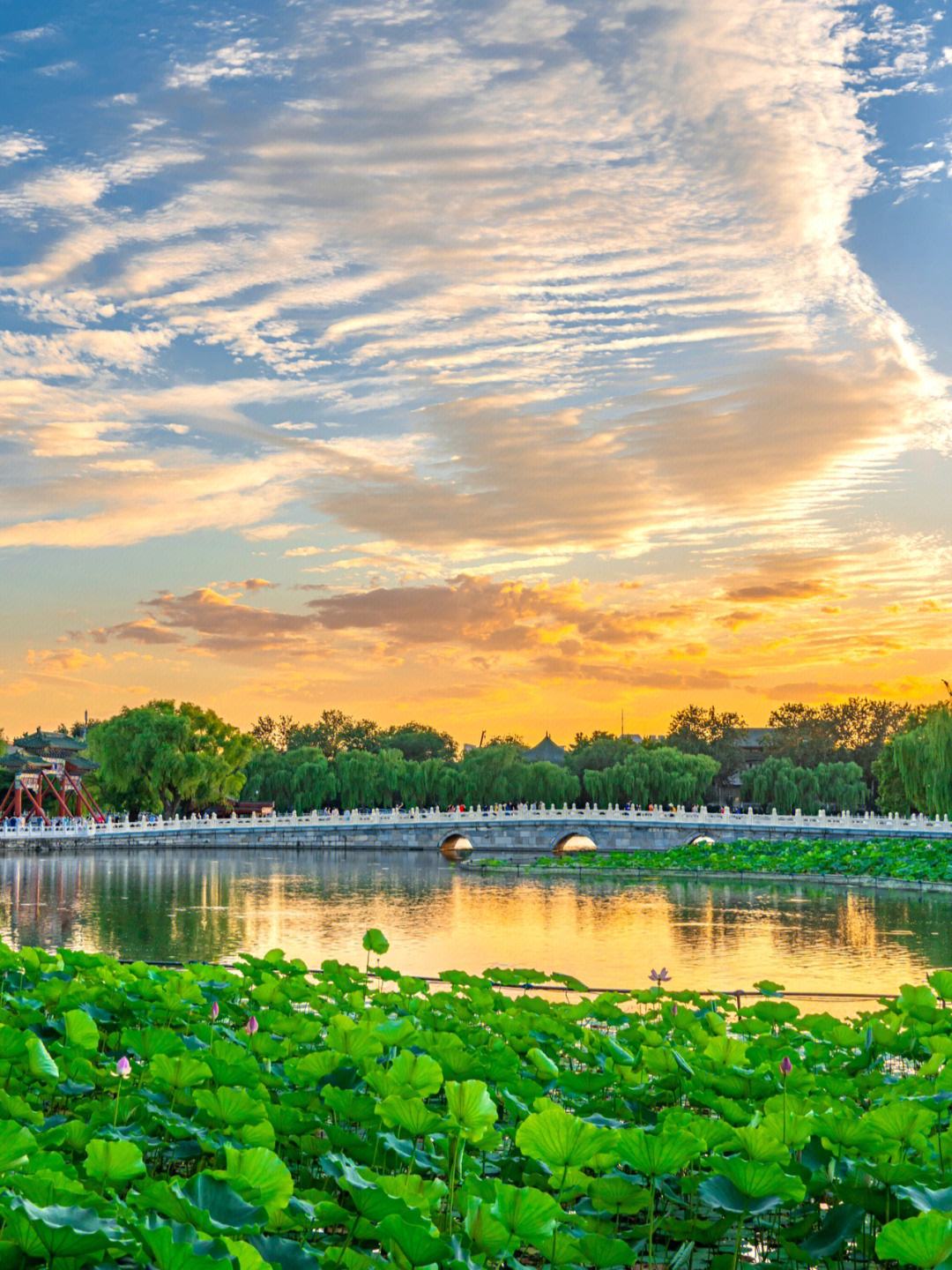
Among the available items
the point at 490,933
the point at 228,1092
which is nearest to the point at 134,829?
the point at 490,933

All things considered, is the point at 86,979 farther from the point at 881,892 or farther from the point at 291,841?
the point at 291,841

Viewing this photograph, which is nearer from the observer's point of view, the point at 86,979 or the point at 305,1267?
the point at 305,1267

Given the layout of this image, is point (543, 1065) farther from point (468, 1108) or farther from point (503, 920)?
point (503, 920)

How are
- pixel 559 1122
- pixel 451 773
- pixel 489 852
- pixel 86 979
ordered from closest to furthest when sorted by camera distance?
pixel 559 1122
pixel 86 979
pixel 489 852
pixel 451 773

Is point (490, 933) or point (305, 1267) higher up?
point (305, 1267)

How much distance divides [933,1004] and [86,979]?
614 centimetres

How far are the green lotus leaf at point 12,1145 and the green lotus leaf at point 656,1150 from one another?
2001mm

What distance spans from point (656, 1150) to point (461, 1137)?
78cm

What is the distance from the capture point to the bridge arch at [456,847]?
6138 centimetres

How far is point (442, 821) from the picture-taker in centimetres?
6150

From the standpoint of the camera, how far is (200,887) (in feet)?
145

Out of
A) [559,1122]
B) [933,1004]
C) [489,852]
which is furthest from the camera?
[489,852]

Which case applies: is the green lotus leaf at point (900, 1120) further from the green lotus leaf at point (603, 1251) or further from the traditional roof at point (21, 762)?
the traditional roof at point (21, 762)

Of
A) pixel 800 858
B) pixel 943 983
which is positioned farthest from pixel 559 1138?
pixel 800 858
